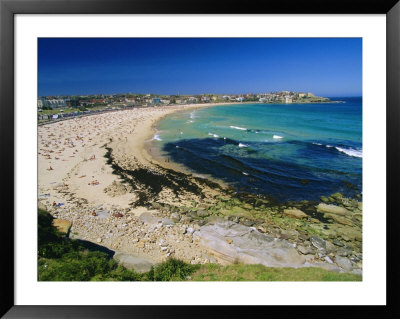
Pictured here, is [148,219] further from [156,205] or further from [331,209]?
[331,209]

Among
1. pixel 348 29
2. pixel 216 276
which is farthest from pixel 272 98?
pixel 216 276

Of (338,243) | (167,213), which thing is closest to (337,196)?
(338,243)

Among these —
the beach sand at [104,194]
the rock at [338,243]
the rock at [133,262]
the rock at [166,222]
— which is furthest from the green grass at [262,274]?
the rock at [166,222]

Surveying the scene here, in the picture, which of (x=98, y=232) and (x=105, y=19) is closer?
(x=105, y=19)

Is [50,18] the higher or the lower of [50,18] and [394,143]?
the higher

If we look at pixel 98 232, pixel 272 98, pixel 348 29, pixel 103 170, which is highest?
pixel 272 98

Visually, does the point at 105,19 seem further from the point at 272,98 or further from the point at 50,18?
the point at 272,98

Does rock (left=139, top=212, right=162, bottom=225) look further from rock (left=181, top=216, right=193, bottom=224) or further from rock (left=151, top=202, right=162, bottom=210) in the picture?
rock (left=181, top=216, right=193, bottom=224)
